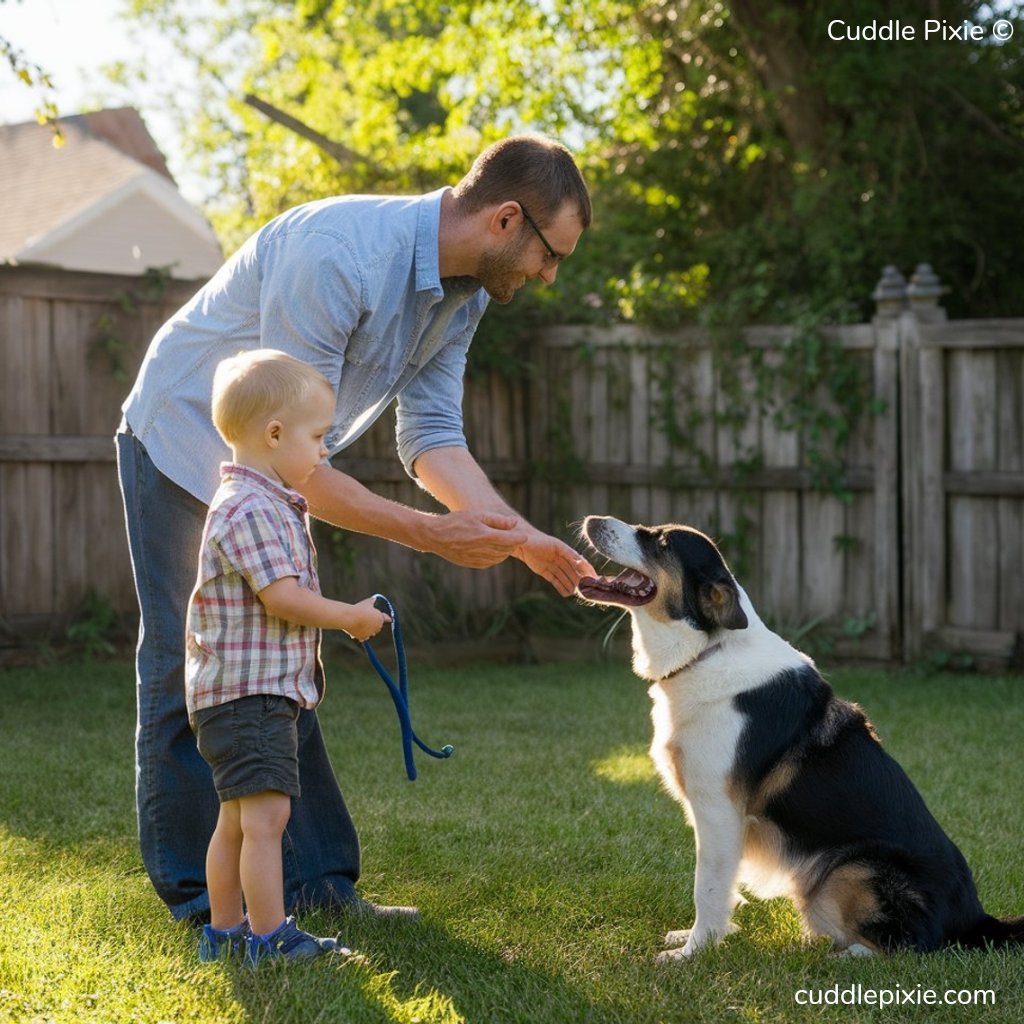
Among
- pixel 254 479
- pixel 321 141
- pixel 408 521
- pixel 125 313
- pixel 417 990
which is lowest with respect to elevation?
pixel 417 990

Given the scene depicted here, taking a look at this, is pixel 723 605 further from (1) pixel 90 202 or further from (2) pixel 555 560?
(1) pixel 90 202

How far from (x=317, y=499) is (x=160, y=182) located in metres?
20.9

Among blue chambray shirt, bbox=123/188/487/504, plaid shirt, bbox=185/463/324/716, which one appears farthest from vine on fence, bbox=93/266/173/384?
plaid shirt, bbox=185/463/324/716

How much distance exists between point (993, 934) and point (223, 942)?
2.01 metres

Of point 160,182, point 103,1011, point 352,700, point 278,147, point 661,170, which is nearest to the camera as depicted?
point 103,1011

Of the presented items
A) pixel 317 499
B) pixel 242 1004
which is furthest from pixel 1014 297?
pixel 242 1004

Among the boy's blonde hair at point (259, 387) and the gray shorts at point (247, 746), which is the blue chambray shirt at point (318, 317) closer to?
the boy's blonde hair at point (259, 387)

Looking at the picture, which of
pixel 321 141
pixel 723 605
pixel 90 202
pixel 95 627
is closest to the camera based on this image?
pixel 723 605

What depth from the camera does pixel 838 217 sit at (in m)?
10.8

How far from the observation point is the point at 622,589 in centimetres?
398

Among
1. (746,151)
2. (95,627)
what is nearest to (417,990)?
(95,627)

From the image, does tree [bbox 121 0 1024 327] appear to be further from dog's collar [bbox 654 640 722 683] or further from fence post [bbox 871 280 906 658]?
dog's collar [bbox 654 640 722 683]

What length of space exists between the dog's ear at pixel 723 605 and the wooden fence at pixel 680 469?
4962 mm

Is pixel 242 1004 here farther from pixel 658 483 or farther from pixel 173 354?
pixel 658 483
